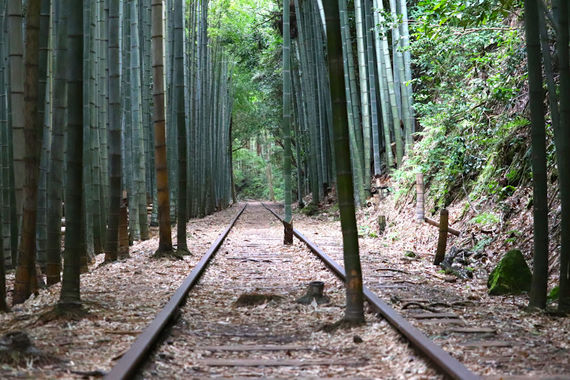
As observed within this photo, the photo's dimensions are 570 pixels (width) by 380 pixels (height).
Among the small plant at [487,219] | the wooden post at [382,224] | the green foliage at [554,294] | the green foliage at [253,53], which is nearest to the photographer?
the green foliage at [554,294]

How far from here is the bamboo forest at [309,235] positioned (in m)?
3.51

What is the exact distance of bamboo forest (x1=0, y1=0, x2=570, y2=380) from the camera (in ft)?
11.5

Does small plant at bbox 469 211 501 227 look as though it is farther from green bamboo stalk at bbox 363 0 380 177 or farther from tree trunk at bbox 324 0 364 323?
green bamboo stalk at bbox 363 0 380 177

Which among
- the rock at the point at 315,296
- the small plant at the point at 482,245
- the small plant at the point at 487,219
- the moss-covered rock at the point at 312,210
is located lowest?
the rock at the point at 315,296

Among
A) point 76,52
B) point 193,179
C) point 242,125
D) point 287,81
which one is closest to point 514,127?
point 287,81

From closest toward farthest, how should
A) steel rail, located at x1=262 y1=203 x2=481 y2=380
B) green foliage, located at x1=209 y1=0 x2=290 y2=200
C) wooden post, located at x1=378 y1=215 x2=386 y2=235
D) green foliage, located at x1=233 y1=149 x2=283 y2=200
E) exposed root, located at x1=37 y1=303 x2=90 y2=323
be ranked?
steel rail, located at x1=262 y1=203 x2=481 y2=380, exposed root, located at x1=37 y1=303 x2=90 y2=323, wooden post, located at x1=378 y1=215 x2=386 y2=235, green foliage, located at x1=209 y1=0 x2=290 y2=200, green foliage, located at x1=233 y1=149 x2=283 y2=200

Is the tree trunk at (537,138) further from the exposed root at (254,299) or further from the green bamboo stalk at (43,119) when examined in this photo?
the green bamboo stalk at (43,119)

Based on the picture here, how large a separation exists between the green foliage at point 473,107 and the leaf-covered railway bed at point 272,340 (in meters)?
2.94

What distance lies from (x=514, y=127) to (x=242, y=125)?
98.4 ft

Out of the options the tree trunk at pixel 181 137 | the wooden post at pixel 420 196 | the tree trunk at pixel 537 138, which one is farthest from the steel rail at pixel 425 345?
the wooden post at pixel 420 196

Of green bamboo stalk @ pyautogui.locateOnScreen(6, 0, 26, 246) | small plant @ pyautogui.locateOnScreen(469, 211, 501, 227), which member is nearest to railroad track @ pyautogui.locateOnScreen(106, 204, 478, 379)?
green bamboo stalk @ pyautogui.locateOnScreen(6, 0, 26, 246)

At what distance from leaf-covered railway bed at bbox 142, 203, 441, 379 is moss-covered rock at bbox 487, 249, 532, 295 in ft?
4.41

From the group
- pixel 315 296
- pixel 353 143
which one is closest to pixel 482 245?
pixel 315 296

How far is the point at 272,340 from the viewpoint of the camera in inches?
154
